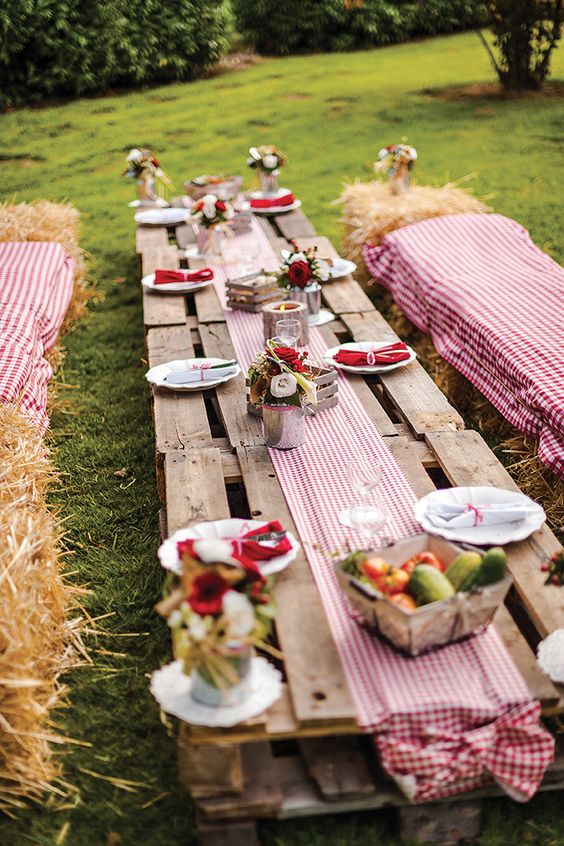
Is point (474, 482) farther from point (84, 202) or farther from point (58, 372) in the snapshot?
point (84, 202)

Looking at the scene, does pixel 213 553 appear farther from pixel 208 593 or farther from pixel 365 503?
pixel 365 503

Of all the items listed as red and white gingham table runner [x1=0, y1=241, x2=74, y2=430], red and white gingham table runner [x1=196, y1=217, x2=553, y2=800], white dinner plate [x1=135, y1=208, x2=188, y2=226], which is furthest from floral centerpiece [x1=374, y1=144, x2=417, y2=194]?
red and white gingham table runner [x1=196, y1=217, x2=553, y2=800]

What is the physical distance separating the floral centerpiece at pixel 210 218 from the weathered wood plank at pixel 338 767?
4.11m

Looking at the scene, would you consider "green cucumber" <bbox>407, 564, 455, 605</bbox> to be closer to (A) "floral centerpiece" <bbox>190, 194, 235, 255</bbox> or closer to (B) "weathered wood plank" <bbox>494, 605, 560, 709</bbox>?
(B) "weathered wood plank" <bbox>494, 605, 560, 709</bbox>

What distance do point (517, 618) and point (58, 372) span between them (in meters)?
3.74

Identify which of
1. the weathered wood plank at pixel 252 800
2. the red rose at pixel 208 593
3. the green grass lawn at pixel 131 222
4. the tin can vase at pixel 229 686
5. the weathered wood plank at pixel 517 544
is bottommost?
the green grass lawn at pixel 131 222

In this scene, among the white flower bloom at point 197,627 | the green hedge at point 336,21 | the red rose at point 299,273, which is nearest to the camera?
the white flower bloom at point 197,627

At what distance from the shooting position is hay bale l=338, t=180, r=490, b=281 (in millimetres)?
6812

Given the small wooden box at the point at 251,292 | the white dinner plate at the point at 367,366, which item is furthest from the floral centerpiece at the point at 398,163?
the white dinner plate at the point at 367,366

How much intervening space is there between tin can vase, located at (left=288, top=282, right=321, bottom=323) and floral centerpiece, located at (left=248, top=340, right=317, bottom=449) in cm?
127

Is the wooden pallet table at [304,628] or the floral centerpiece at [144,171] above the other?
the floral centerpiece at [144,171]

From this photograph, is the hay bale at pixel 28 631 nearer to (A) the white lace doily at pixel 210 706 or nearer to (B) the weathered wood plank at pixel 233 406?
(A) the white lace doily at pixel 210 706

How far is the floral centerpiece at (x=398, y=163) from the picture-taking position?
23.5 ft

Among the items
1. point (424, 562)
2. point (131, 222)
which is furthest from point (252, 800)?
point (131, 222)
